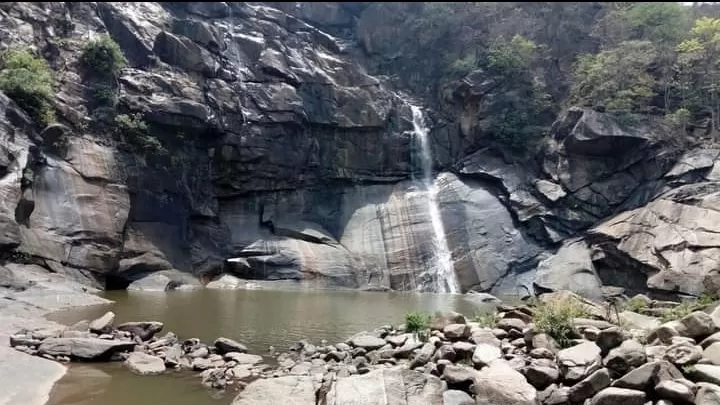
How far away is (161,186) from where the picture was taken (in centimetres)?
3197

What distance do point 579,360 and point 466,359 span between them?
2158 mm

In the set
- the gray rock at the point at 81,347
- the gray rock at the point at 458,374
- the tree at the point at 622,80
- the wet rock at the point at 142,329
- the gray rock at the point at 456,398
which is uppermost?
the tree at the point at 622,80

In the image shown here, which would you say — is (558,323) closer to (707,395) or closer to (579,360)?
(579,360)

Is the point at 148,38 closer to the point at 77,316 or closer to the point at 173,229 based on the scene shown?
the point at 173,229

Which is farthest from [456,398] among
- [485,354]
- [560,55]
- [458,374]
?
[560,55]

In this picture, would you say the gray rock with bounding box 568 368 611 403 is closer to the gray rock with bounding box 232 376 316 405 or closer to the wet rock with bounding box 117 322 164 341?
the gray rock with bounding box 232 376 316 405

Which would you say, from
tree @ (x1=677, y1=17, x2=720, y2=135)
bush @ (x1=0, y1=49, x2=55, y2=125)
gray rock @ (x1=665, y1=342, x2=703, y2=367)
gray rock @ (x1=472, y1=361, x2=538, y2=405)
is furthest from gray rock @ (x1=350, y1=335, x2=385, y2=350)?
tree @ (x1=677, y1=17, x2=720, y2=135)

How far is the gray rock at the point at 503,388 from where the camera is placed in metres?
8.32

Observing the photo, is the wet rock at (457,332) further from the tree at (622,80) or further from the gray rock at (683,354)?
the tree at (622,80)

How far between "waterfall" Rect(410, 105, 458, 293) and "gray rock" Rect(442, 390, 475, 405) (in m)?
24.5

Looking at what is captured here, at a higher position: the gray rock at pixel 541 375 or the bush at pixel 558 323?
the bush at pixel 558 323

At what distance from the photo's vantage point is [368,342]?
42.3 ft

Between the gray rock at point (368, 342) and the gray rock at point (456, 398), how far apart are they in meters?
4.05

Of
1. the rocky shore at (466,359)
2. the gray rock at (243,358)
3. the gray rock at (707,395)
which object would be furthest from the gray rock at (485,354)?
the gray rock at (243,358)
